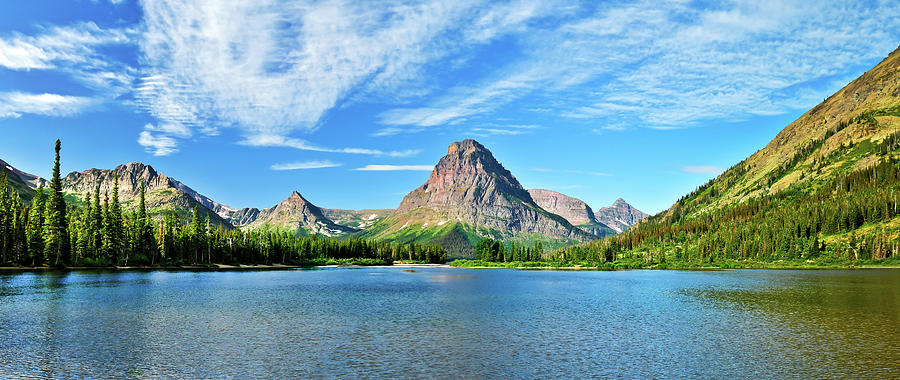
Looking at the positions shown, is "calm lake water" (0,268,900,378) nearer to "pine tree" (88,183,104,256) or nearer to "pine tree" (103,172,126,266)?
"pine tree" (88,183,104,256)

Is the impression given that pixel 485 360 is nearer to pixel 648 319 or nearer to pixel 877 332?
pixel 648 319

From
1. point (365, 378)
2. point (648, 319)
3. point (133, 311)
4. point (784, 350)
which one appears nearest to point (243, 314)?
point (133, 311)

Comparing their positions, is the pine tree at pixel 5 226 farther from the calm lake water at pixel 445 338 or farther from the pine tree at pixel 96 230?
the calm lake water at pixel 445 338

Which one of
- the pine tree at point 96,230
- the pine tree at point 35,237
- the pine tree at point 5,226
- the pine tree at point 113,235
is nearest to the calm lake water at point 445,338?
the pine tree at point 35,237

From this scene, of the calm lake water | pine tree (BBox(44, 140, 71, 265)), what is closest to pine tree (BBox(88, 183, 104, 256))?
pine tree (BBox(44, 140, 71, 265))

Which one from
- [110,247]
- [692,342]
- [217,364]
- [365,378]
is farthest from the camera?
[110,247]

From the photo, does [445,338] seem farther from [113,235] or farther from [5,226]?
[113,235]

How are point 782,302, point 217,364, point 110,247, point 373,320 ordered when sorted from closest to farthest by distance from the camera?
point 217,364 → point 373,320 → point 782,302 → point 110,247

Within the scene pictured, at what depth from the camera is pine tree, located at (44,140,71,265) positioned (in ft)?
533

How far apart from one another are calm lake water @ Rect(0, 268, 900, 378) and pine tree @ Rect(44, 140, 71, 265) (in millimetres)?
99572

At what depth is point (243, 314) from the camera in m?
64.7

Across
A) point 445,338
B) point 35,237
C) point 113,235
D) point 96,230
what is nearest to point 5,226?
point 35,237

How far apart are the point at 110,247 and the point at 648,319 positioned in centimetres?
19224

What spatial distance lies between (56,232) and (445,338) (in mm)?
169933
